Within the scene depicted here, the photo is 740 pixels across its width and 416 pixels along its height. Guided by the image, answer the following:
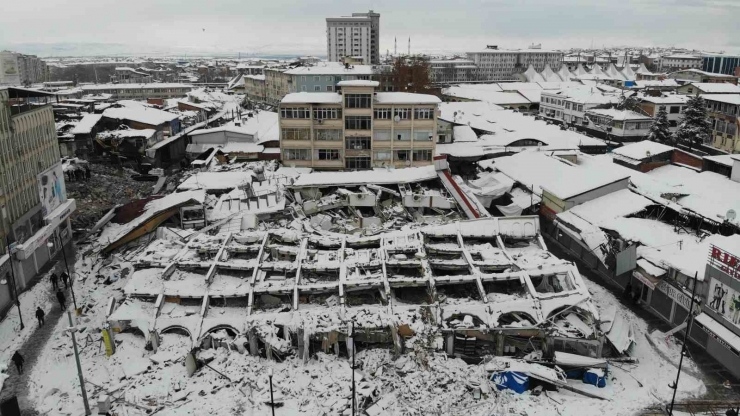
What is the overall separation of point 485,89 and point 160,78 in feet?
389

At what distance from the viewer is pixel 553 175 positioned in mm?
35938

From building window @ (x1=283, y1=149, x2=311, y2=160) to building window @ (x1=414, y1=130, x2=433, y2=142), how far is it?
830cm

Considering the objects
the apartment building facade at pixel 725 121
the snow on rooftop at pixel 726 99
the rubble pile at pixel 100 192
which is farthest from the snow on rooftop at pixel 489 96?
the rubble pile at pixel 100 192

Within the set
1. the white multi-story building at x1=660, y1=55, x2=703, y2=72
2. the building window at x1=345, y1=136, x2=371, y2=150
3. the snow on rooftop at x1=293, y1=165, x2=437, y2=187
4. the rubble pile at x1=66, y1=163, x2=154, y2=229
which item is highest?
the white multi-story building at x1=660, y1=55, x2=703, y2=72

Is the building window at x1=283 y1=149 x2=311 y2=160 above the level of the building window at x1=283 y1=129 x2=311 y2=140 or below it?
below

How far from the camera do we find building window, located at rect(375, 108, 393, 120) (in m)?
38.4

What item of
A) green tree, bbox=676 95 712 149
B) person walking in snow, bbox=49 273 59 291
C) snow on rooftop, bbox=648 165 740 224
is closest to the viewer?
person walking in snow, bbox=49 273 59 291

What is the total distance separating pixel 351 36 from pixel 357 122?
418ft

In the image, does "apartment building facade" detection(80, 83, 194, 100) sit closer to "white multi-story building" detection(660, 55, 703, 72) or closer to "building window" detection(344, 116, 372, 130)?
"building window" detection(344, 116, 372, 130)

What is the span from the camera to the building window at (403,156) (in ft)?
130

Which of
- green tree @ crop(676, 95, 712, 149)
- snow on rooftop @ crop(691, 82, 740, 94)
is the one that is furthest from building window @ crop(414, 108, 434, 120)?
snow on rooftop @ crop(691, 82, 740, 94)

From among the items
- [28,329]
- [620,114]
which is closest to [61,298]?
[28,329]

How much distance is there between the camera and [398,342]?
19.3 m

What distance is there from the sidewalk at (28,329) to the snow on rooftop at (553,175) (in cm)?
2797
